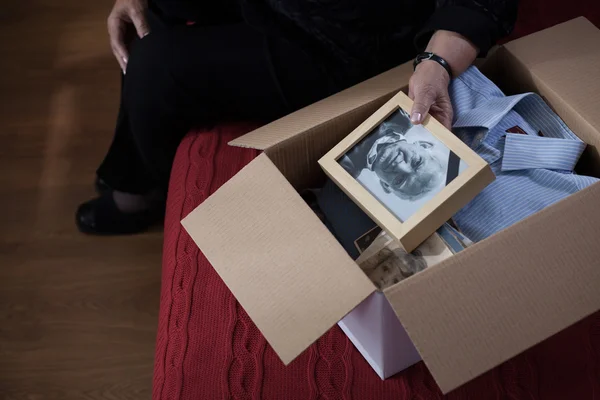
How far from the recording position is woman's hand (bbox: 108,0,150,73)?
1.07 m

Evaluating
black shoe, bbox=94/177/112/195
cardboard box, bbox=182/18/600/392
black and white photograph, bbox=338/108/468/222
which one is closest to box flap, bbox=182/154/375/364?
cardboard box, bbox=182/18/600/392

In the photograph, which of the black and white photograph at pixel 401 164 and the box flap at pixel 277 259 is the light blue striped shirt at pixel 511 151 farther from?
the box flap at pixel 277 259

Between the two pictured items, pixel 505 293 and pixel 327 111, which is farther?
pixel 327 111

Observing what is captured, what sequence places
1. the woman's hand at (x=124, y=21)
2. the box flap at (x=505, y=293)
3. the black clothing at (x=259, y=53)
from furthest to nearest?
the woman's hand at (x=124, y=21)
the black clothing at (x=259, y=53)
the box flap at (x=505, y=293)

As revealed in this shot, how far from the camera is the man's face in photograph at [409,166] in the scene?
2.19ft

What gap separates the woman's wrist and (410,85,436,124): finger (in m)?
0.09

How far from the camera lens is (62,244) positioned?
1318mm

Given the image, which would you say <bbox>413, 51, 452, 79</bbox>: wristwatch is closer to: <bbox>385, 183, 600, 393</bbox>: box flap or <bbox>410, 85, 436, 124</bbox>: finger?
<bbox>410, 85, 436, 124</bbox>: finger

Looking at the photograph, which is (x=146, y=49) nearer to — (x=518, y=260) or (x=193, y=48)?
(x=193, y=48)

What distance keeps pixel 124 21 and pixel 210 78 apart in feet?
0.86

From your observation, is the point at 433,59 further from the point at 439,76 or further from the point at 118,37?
the point at 118,37

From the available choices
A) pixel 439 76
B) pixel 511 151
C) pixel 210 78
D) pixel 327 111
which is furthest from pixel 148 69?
pixel 511 151

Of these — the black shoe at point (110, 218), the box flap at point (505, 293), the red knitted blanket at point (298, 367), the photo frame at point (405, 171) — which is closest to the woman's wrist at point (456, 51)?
the photo frame at point (405, 171)

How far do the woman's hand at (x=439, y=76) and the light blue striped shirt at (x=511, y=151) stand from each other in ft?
0.07
